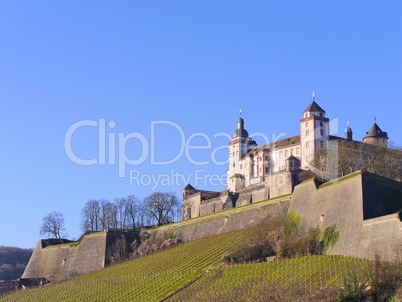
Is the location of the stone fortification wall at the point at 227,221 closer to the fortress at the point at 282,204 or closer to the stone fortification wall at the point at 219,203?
the fortress at the point at 282,204

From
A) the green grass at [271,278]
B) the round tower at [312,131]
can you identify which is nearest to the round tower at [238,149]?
the round tower at [312,131]

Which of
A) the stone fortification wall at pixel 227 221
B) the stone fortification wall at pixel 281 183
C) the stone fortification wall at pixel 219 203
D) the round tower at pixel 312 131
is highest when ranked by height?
the round tower at pixel 312 131

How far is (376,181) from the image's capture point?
44.4 meters

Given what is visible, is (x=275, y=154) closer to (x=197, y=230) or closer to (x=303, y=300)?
(x=197, y=230)

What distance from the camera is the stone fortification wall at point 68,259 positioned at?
241 ft

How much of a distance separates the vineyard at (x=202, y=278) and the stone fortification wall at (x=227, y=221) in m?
2.54

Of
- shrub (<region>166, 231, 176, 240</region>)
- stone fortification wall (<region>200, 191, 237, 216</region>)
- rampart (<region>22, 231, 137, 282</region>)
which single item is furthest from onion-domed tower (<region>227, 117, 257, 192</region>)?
rampart (<region>22, 231, 137, 282</region>)

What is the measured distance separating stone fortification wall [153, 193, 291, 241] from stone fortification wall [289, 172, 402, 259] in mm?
9709

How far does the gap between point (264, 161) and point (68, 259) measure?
28.6 meters

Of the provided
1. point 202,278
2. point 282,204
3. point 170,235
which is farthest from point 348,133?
point 202,278

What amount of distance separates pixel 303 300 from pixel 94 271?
4054 cm

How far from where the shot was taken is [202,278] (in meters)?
48.0

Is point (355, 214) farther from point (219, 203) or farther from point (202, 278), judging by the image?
point (219, 203)

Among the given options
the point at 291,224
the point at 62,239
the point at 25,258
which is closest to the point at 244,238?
the point at 291,224
